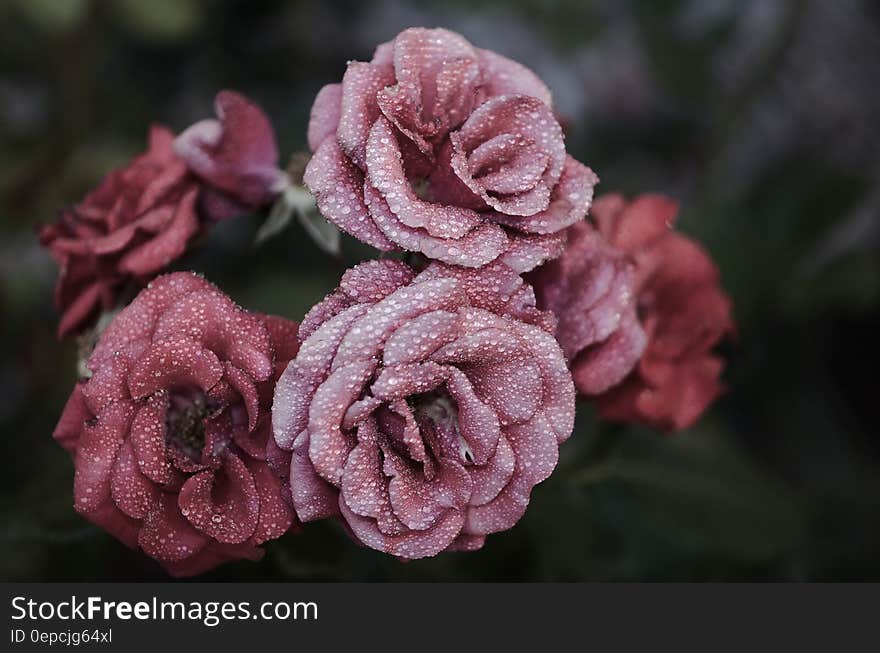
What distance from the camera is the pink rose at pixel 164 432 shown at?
67cm

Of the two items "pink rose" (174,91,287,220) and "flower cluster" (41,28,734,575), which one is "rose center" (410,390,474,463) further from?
"pink rose" (174,91,287,220)

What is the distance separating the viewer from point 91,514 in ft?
2.25

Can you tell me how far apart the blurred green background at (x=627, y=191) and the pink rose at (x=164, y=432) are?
18 cm

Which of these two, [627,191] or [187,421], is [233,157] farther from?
[627,191]

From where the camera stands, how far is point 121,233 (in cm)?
77

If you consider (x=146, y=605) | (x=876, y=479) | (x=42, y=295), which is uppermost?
(x=146, y=605)

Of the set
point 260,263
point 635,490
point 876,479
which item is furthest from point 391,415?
point 876,479

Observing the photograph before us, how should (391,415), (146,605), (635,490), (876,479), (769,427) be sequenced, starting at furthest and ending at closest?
(769,427), (876,479), (635,490), (146,605), (391,415)

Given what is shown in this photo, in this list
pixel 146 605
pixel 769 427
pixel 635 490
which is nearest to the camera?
pixel 146 605

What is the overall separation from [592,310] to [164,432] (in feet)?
1.08

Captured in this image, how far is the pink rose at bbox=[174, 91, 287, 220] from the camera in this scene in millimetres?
810

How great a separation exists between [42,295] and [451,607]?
1.04m

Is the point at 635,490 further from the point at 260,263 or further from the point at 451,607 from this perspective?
the point at 260,263

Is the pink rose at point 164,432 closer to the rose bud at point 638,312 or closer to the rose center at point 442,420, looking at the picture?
the rose center at point 442,420
